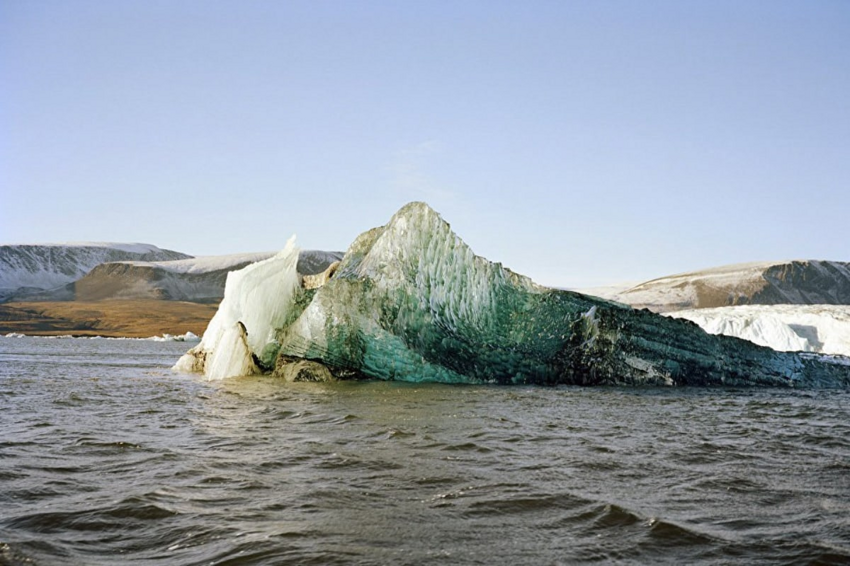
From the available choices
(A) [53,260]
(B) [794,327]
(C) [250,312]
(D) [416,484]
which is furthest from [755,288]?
(A) [53,260]

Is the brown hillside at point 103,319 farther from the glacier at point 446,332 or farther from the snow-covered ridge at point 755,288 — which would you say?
the glacier at point 446,332

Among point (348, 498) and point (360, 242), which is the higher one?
point (360, 242)

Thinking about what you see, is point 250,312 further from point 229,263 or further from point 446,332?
point 229,263

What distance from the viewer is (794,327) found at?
21.5 m

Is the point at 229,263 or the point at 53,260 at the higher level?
the point at 229,263

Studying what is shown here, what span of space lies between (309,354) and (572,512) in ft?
30.0

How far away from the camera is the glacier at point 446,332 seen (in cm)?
1263

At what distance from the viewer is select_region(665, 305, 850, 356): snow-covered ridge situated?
2039cm

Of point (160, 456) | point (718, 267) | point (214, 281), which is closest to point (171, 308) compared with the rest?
point (214, 281)

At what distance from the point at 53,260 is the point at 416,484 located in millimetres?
133725

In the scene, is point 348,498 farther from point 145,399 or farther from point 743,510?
point 145,399

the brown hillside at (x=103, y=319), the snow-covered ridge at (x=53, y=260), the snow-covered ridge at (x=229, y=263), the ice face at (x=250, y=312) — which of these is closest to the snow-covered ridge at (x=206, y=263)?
the snow-covered ridge at (x=229, y=263)

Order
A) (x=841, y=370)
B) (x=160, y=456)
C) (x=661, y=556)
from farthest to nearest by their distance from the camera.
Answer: (x=841, y=370)
(x=160, y=456)
(x=661, y=556)

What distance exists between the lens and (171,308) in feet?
273
